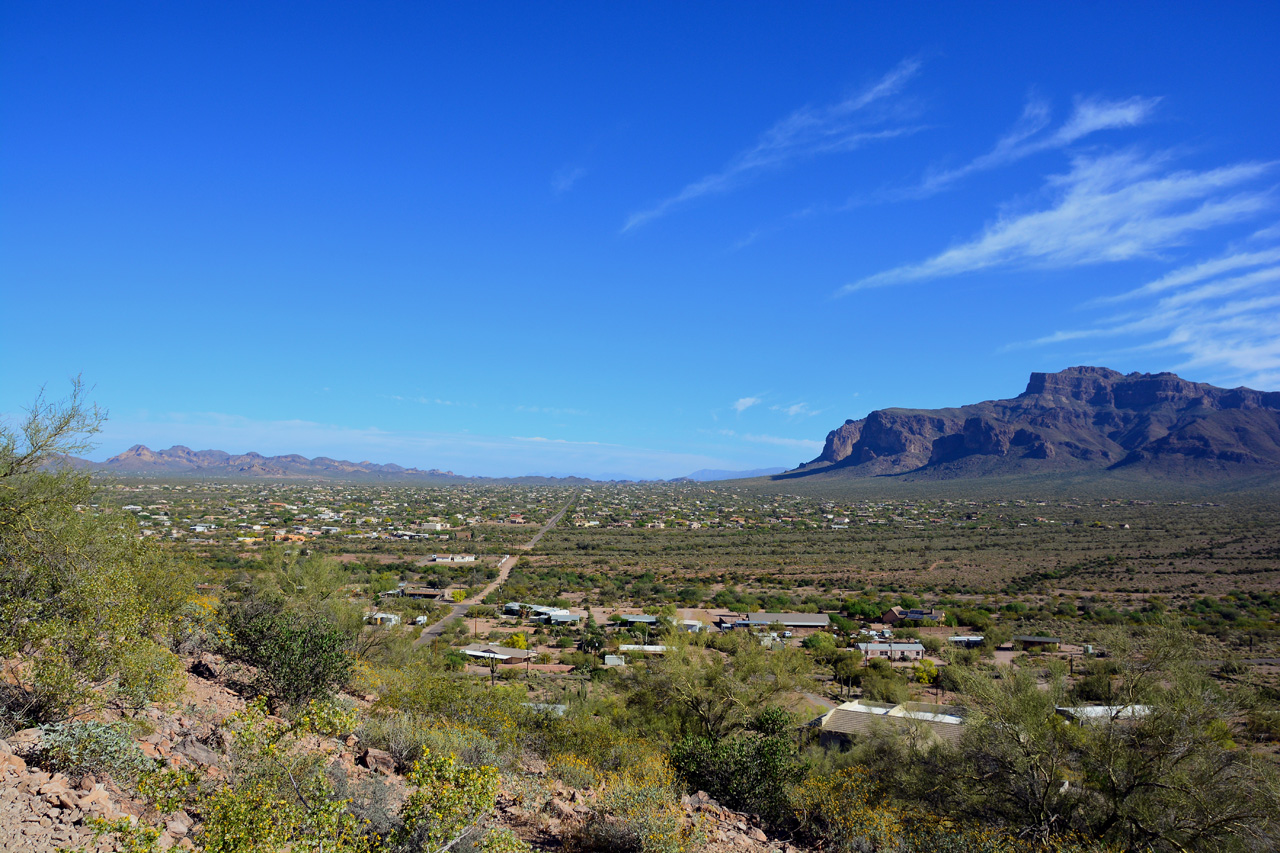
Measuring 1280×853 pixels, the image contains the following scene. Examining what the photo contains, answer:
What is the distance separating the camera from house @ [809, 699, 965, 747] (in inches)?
494

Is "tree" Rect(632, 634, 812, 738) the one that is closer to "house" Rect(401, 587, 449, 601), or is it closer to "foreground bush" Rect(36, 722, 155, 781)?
"foreground bush" Rect(36, 722, 155, 781)

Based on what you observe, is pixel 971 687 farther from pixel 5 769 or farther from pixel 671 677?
pixel 5 769

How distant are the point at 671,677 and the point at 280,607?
35.2ft

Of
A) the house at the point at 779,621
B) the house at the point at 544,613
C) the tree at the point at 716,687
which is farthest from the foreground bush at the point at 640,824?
the house at the point at 544,613

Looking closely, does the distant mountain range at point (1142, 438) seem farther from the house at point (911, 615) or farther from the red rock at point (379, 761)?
the red rock at point (379, 761)

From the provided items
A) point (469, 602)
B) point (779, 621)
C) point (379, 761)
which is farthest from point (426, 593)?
point (379, 761)

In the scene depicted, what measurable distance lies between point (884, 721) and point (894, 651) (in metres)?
17.1

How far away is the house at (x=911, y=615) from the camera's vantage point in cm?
3559

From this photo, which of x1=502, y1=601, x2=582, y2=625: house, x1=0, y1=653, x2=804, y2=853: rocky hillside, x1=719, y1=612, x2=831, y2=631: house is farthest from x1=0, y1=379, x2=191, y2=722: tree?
x1=719, y1=612, x2=831, y2=631: house

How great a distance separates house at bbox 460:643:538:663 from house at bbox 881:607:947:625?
2104 cm

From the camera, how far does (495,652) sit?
87.0ft

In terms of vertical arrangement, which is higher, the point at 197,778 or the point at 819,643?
the point at 197,778

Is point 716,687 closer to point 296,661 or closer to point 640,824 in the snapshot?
point 640,824

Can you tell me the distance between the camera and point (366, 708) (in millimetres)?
13039
